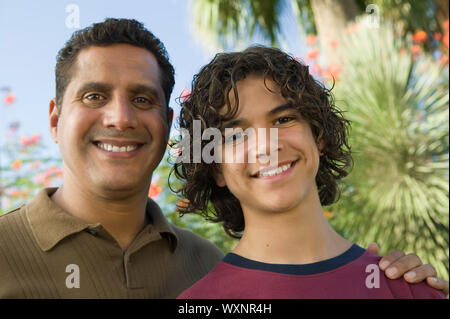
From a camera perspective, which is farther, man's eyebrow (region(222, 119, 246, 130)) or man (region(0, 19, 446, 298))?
man (region(0, 19, 446, 298))

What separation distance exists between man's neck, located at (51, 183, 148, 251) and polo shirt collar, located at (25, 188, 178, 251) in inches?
3.3

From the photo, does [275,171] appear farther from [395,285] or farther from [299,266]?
[395,285]

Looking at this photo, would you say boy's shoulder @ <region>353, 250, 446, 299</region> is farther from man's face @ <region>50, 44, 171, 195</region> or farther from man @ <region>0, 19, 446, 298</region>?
man's face @ <region>50, 44, 171, 195</region>

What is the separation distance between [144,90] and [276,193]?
810mm

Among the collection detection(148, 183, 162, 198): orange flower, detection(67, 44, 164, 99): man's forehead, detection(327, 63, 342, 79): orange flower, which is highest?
detection(327, 63, 342, 79): orange flower

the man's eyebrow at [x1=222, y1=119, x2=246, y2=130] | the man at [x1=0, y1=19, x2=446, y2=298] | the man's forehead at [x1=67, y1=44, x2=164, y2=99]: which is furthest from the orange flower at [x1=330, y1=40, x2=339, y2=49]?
the man's eyebrow at [x1=222, y1=119, x2=246, y2=130]

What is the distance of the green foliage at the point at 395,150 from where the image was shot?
518 cm

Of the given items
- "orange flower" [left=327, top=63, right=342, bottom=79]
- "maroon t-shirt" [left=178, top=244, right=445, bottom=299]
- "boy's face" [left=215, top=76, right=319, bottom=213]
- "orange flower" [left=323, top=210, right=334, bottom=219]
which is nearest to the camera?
"maroon t-shirt" [left=178, top=244, right=445, bottom=299]

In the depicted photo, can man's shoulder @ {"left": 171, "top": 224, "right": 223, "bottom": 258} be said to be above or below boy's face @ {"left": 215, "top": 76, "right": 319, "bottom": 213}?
below

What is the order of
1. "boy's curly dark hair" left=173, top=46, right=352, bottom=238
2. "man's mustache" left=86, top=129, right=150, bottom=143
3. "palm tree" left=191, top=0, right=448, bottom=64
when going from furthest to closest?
"palm tree" left=191, top=0, right=448, bottom=64
"man's mustache" left=86, top=129, right=150, bottom=143
"boy's curly dark hair" left=173, top=46, right=352, bottom=238

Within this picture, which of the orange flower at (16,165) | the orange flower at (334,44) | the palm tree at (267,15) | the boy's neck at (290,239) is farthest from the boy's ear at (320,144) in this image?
the palm tree at (267,15)

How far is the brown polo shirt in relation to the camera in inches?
73.9

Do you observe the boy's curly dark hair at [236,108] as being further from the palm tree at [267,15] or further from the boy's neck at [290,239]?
the palm tree at [267,15]
